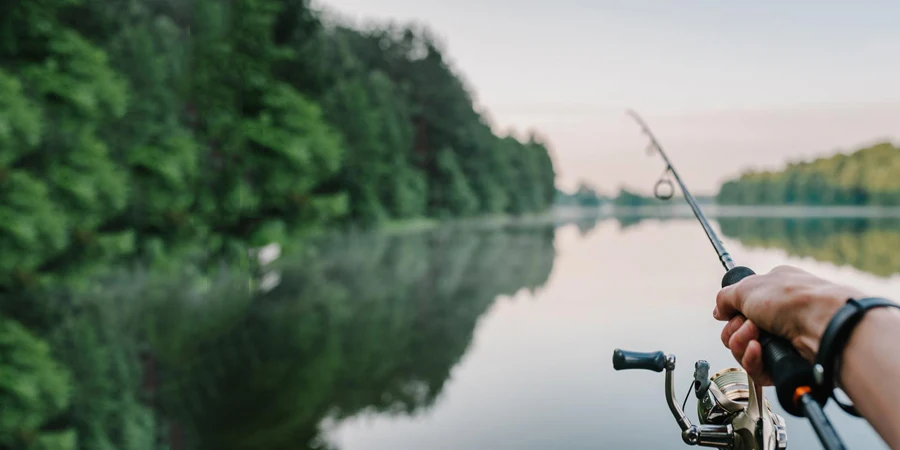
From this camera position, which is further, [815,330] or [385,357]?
[385,357]

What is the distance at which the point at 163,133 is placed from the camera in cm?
2523

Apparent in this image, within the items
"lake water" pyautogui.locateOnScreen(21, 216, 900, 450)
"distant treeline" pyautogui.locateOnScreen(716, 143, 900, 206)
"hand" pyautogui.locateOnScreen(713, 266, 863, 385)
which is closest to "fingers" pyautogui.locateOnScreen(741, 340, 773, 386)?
"hand" pyautogui.locateOnScreen(713, 266, 863, 385)

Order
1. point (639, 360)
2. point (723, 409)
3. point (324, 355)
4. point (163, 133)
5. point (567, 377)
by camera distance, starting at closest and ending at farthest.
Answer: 1. point (639, 360)
2. point (723, 409)
3. point (567, 377)
4. point (324, 355)
5. point (163, 133)

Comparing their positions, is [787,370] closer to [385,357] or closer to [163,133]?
[385,357]

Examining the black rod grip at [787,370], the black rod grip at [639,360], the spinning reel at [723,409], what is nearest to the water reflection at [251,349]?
the spinning reel at [723,409]

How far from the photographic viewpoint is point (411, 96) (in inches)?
2500

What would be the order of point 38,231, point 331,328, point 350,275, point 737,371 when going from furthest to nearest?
point 350,275, point 331,328, point 38,231, point 737,371

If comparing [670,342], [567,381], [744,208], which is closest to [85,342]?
[567,381]

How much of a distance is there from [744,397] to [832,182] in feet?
530

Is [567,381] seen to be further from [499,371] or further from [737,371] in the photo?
[737,371]

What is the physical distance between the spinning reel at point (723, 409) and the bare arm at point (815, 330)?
1.51ft

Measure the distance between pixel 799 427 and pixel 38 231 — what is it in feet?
45.2

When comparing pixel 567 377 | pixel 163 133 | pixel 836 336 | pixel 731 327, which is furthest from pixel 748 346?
pixel 163 133

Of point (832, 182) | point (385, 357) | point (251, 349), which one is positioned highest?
point (832, 182)
